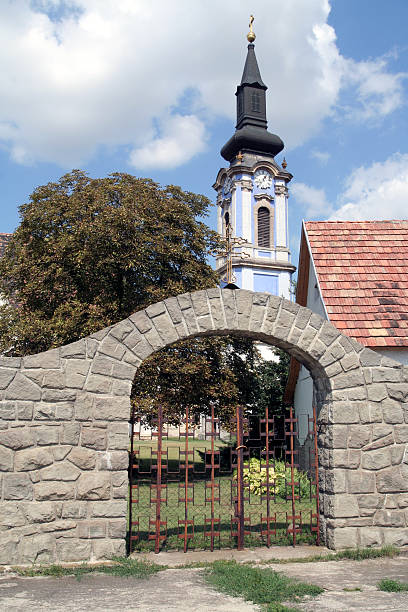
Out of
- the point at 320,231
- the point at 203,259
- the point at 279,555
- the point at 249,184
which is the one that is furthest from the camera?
the point at 249,184

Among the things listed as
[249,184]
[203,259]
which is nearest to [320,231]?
[203,259]

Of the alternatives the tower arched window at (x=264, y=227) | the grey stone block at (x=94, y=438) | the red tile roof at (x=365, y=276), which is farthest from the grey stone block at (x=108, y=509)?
the tower arched window at (x=264, y=227)

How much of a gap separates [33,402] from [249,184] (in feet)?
91.1

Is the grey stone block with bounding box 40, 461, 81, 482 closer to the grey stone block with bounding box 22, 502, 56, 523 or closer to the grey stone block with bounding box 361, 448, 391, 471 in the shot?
the grey stone block with bounding box 22, 502, 56, 523

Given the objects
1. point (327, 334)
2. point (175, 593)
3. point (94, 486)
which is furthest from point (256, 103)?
point (175, 593)

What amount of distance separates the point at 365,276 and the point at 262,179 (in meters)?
22.7

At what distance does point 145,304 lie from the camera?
48.1 feet

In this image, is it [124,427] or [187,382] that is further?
[187,382]

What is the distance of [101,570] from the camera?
5480mm

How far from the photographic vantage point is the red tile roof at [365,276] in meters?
10.0

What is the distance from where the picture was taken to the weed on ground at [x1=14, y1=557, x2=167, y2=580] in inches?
211

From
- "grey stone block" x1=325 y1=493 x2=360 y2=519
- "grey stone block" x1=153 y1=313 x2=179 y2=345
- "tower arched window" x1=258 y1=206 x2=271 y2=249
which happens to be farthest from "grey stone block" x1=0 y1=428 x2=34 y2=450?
Result: "tower arched window" x1=258 y1=206 x2=271 y2=249

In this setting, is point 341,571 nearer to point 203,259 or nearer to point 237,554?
point 237,554

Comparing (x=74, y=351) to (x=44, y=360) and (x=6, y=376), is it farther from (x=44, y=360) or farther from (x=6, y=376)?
(x=6, y=376)
